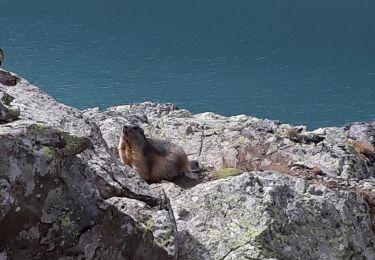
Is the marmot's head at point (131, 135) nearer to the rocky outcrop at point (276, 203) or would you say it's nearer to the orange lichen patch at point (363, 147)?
the rocky outcrop at point (276, 203)

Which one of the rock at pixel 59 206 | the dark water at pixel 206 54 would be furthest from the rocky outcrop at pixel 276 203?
the dark water at pixel 206 54

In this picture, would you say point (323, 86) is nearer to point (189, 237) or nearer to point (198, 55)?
point (198, 55)

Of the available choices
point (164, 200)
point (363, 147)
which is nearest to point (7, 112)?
point (164, 200)

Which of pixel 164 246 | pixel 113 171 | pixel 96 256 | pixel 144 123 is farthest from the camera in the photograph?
pixel 144 123

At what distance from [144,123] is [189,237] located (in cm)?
589

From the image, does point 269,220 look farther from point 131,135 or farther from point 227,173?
point 131,135

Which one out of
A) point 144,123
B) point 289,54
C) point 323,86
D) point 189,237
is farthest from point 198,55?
point 189,237

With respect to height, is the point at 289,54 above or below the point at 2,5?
below

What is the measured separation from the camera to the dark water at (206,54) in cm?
3675

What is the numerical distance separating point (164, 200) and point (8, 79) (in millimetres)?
1795

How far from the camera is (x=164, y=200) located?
6.18 meters

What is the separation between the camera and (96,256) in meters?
5.12

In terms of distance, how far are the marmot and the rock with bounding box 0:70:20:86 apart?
322 cm

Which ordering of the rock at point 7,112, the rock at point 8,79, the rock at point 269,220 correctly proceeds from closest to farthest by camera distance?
the rock at point 7,112 → the rock at point 8,79 → the rock at point 269,220
